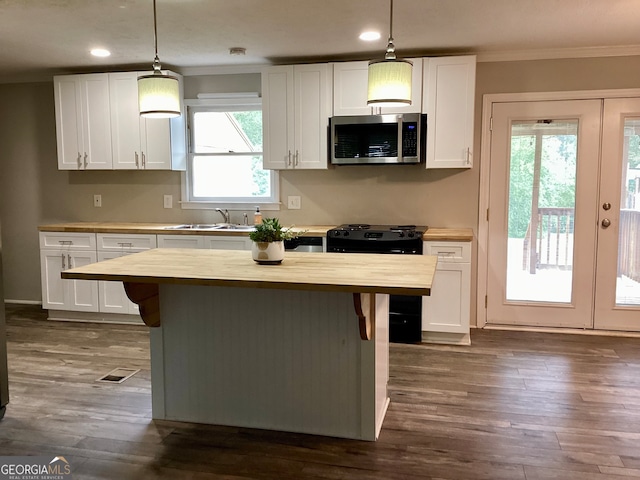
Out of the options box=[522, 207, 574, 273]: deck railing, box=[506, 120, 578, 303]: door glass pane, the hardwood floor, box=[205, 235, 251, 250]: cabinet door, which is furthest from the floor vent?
box=[522, 207, 574, 273]: deck railing

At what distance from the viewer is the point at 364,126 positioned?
4.32 meters

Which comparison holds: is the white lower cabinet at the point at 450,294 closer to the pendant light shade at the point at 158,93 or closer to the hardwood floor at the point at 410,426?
the hardwood floor at the point at 410,426

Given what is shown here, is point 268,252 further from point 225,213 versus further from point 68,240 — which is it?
point 68,240

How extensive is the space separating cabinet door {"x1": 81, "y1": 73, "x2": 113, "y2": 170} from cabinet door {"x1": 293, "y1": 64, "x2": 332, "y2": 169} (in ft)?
5.75

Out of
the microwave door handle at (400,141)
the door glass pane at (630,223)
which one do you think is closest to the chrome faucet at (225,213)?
the microwave door handle at (400,141)

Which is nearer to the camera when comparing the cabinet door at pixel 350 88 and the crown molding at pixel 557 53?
the crown molding at pixel 557 53

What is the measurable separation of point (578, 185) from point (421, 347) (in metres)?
1.84

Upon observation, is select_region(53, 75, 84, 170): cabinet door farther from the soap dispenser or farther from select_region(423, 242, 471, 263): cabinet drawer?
select_region(423, 242, 471, 263): cabinet drawer

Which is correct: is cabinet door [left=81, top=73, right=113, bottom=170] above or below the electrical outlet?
above

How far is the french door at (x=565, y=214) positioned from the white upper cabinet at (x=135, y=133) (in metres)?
2.78

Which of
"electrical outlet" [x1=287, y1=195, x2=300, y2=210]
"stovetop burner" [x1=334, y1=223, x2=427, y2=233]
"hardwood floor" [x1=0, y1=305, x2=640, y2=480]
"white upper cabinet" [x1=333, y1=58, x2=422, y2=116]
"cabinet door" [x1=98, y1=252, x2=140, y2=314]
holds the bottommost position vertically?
"hardwood floor" [x1=0, y1=305, x2=640, y2=480]

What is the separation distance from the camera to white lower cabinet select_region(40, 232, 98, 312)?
187 inches

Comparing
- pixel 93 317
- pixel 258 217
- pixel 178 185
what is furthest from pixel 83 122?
pixel 258 217

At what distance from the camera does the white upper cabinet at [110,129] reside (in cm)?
478
